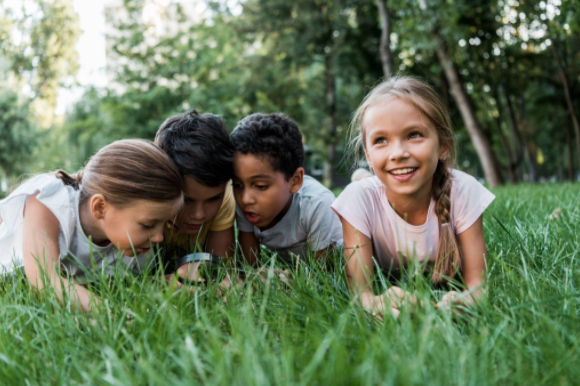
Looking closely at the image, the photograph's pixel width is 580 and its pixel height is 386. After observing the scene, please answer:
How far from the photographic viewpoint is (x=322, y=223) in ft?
10.0

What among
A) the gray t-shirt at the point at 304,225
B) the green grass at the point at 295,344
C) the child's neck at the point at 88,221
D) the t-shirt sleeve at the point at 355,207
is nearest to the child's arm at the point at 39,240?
the child's neck at the point at 88,221

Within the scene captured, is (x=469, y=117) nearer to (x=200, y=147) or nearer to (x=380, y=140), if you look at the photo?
(x=380, y=140)

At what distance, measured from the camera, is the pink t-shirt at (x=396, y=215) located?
2314 mm

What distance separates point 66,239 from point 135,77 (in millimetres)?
19455

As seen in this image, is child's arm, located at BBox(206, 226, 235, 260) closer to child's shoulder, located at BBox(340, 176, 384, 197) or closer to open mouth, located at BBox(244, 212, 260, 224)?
open mouth, located at BBox(244, 212, 260, 224)

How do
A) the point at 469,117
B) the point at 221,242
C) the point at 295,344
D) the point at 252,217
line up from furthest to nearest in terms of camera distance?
the point at 469,117, the point at 221,242, the point at 252,217, the point at 295,344

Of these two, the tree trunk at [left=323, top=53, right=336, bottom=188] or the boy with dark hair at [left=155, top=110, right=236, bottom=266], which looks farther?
the tree trunk at [left=323, top=53, right=336, bottom=188]

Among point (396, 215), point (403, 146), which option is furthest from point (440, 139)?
point (396, 215)

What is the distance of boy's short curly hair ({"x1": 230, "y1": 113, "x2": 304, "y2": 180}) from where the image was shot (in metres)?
2.89

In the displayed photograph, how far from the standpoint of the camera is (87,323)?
1478 mm

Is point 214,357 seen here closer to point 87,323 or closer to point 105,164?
point 87,323

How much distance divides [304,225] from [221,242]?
1.87 ft

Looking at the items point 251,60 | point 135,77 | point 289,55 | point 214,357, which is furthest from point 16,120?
point 214,357

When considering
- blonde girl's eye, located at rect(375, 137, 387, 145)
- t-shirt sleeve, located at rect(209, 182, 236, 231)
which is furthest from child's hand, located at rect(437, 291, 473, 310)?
t-shirt sleeve, located at rect(209, 182, 236, 231)
